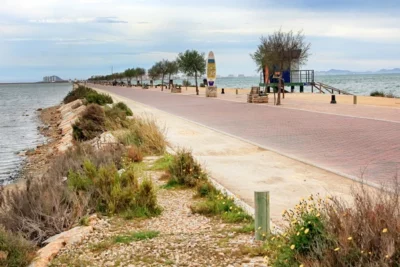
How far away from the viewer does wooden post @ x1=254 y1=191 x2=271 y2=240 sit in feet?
16.2

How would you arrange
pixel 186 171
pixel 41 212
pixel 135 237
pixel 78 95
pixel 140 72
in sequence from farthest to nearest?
pixel 140 72 → pixel 78 95 → pixel 186 171 → pixel 41 212 → pixel 135 237

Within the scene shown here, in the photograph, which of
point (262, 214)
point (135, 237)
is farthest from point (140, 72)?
point (262, 214)

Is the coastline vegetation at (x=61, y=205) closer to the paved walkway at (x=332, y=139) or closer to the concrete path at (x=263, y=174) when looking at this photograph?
the concrete path at (x=263, y=174)

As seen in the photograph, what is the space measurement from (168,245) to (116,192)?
1820 mm

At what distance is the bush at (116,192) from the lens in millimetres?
6523

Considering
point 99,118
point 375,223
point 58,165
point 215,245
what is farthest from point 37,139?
point 375,223

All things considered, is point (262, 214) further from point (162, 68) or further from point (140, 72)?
point (140, 72)

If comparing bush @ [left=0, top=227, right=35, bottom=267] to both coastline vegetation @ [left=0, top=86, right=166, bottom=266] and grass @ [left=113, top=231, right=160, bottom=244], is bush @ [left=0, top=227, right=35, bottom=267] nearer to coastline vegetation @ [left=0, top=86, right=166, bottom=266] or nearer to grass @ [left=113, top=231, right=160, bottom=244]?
coastline vegetation @ [left=0, top=86, right=166, bottom=266]

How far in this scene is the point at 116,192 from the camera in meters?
6.65

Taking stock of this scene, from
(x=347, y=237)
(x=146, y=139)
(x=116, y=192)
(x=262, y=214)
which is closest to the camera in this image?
(x=347, y=237)

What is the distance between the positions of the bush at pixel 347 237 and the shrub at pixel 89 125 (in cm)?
1487

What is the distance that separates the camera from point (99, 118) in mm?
20062

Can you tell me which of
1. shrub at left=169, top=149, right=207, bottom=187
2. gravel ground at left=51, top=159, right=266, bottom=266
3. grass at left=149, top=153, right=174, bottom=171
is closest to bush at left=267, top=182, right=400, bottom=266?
gravel ground at left=51, top=159, right=266, bottom=266

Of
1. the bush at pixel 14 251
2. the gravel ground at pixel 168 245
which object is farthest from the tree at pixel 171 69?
the bush at pixel 14 251
